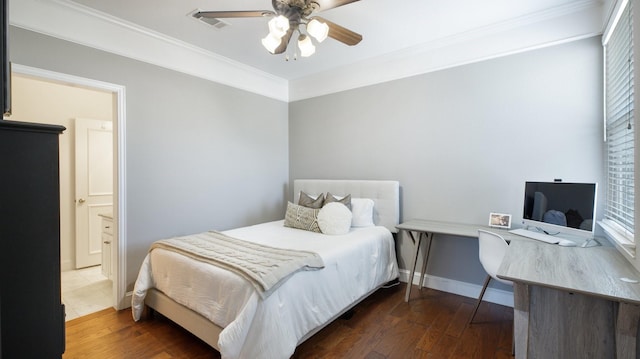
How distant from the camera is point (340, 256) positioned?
94.5 inches

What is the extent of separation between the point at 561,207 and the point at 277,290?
2183 millimetres

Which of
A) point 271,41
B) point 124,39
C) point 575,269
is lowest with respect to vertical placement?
point 575,269

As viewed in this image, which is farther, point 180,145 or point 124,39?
point 180,145

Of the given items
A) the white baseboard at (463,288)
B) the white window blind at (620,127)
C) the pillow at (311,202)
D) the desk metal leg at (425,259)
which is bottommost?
the white baseboard at (463,288)

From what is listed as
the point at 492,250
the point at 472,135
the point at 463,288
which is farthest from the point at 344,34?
the point at 463,288

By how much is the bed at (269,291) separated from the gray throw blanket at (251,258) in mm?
39

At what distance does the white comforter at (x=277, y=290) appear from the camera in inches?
69.1

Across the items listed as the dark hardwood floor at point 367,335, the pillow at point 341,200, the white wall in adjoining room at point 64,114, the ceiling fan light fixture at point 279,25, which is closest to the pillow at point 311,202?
the pillow at point 341,200

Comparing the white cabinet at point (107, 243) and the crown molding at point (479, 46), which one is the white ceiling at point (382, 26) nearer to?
the crown molding at point (479, 46)

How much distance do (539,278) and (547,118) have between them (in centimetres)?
187

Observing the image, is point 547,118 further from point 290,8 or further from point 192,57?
point 192,57

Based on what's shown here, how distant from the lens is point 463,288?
3.11m

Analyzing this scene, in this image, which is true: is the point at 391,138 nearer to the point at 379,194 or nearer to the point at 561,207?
the point at 379,194

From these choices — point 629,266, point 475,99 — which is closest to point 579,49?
point 475,99
